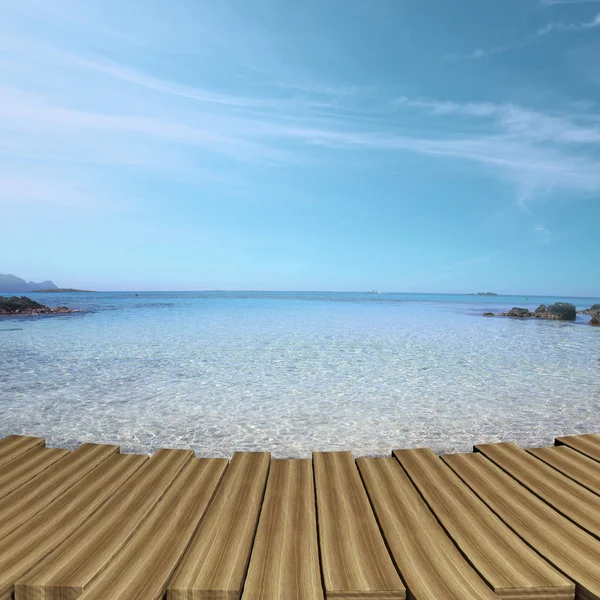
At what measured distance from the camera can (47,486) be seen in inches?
110

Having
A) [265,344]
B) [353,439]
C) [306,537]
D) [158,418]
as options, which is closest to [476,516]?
[306,537]

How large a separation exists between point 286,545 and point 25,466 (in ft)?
8.17

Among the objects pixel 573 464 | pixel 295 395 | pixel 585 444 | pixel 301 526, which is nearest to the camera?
pixel 301 526

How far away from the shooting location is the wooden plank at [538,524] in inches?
73.5

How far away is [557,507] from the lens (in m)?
2.49

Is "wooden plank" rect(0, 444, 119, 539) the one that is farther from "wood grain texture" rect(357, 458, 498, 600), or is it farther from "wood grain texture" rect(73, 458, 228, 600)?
"wood grain texture" rect(357, 458, 498, 600)

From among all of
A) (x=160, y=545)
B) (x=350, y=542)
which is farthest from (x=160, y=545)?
(x=350, y=542)

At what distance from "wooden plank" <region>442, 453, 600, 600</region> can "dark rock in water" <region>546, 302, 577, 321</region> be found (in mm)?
33121

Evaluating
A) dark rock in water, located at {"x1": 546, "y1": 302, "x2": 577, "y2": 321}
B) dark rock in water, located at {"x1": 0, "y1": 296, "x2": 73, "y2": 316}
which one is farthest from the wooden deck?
dark rock in water, located at {"x1": 0, "y1": 296, "x2": 73, "y2": 316}

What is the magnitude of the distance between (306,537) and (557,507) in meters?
1.74

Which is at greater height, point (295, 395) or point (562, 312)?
point (562, 312)

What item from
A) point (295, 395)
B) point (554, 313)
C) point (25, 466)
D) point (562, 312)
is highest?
point (562, 312)

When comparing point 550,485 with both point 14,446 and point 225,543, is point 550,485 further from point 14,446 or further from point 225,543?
point 14,446

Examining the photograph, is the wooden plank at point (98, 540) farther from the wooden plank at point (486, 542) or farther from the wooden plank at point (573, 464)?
the wooden plank at point (573, 464)
